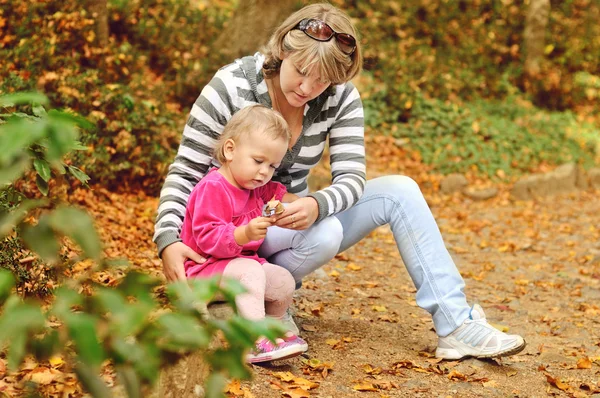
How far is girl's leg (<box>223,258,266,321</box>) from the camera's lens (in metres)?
2.61

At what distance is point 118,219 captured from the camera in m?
5.09

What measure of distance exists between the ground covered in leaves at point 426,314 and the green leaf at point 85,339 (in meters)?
1.31

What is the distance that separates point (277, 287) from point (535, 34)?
1119cm

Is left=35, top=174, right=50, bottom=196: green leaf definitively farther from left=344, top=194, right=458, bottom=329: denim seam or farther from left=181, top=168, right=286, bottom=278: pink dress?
left=344, top=194, right=458, bottom=329: denim seam

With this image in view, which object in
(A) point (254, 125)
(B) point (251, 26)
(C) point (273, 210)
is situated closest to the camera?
(C) point (273, 210)

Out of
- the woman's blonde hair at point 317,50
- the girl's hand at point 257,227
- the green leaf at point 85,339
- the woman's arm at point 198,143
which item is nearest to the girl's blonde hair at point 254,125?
the woman's arm at point 198,143

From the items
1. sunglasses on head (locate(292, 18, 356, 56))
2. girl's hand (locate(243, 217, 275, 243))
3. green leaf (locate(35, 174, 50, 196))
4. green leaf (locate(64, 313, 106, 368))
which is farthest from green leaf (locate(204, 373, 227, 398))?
sunglasses on head (locate(292, 18, 356, 56))

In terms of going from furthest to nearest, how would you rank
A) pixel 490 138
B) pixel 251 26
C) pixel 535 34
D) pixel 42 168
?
pixel 535 34, pixel 490 138, pixel 251 26, pixel 42 168

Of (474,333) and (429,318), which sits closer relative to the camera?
(474,333)

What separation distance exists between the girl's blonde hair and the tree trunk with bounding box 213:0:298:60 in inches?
216

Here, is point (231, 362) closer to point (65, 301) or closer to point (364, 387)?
point (65, 301)

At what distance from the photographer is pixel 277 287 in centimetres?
282

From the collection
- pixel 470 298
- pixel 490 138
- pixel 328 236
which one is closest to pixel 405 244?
pixel 328 236

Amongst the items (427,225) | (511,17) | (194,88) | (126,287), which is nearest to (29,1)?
(194,88)
